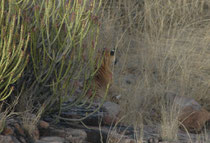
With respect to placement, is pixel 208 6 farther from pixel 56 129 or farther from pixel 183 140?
pixel 56 129

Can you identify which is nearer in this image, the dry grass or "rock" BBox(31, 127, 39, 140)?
"rock" BBox(31, 127, 39, 140)

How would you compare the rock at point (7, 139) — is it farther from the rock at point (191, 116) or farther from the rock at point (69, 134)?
the rock at point (191, 116)

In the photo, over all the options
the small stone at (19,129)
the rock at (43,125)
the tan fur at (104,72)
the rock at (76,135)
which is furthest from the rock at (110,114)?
the small stone at (19,129)

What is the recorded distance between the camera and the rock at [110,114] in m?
4.14

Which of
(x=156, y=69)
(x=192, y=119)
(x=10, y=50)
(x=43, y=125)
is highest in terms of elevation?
(x=10, y=50)

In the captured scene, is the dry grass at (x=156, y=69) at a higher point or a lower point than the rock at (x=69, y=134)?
higher

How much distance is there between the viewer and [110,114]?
4.19 meters

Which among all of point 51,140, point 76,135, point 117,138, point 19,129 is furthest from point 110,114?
point 19,129

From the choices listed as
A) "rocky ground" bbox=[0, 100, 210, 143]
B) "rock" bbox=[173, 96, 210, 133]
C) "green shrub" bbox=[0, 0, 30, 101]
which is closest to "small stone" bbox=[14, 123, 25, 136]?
"rocky ground" bbox=[0, 100, 210, 143]

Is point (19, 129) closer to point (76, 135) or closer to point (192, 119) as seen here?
point (76, 135)

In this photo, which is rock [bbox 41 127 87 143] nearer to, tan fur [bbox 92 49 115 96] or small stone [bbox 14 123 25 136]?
small stone [bbox 14 123 25 136]

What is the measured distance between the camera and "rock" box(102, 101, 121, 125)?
4.14 m

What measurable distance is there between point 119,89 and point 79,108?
1151 millimetres

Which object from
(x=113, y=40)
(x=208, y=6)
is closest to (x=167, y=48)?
(x=113, y=40)
